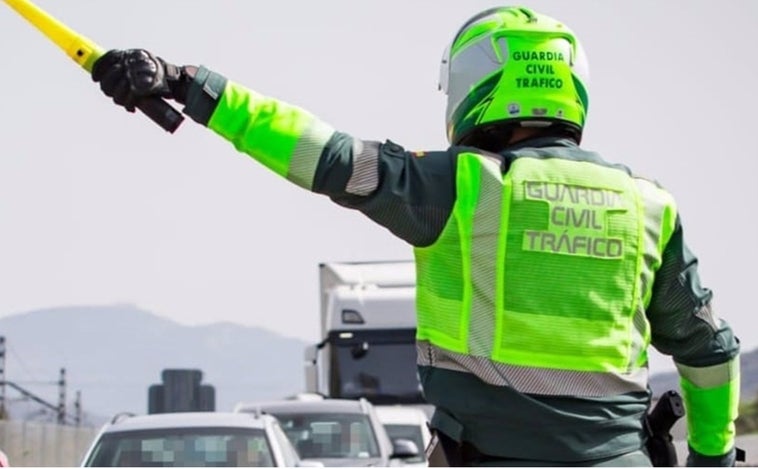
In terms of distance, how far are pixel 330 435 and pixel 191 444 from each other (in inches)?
196

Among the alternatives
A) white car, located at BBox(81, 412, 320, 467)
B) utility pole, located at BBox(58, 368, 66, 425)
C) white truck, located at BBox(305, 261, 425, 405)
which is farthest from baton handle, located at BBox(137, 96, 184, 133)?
utility pole, located at BBox(58, 368, 66, 425)

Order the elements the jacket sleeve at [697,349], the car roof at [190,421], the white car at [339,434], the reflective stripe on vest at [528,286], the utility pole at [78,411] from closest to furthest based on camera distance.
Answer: the reflective stripe on vest at [528,286] < the jacket sleeve at [697,349] < the car roof at [190,421] < the white car at [339,434] < the utility pole at [78,411]

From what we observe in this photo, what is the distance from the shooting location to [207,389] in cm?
4856

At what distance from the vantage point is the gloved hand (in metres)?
5.27

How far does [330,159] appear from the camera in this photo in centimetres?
535

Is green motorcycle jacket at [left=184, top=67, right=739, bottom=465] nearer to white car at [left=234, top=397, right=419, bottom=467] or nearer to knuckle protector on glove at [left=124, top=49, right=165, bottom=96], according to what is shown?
knuckle protector on glove at [left=124, top=49, right=165, bottom=96]

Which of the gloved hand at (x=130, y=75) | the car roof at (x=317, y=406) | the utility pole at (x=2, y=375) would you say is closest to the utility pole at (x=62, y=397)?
the utility pole at (x=2, y=375)

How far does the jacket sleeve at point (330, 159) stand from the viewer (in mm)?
5305

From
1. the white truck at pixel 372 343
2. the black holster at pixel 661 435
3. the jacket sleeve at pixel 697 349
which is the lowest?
the black holster at pixel 661 435

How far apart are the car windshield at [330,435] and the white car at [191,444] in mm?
3577

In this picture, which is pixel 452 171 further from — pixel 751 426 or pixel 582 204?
pixel 751 426

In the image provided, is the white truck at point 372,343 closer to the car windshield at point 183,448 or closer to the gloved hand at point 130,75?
the car windshield at point 183,448

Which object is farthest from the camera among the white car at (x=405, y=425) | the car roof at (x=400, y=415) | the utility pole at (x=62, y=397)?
the utility pole at (x=62, y=397)

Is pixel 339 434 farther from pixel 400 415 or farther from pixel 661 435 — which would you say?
pixel 661 435
